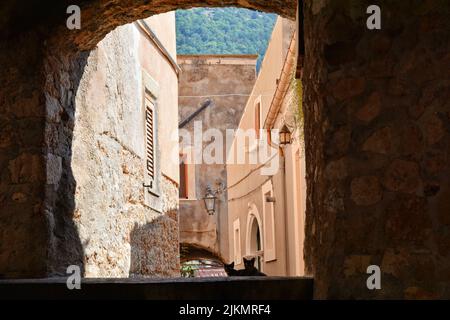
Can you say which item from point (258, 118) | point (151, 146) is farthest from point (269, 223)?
point (151, 146)

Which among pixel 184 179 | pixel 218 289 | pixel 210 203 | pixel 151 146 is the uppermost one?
pixel 184 179

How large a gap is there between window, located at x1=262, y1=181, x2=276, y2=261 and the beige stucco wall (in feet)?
11.0

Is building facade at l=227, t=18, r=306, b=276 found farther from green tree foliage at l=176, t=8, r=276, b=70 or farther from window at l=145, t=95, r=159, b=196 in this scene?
green tree foliage at l=176, t=8, r=276, b=70

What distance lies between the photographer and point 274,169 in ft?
44.3

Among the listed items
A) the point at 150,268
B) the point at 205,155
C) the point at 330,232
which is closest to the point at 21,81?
the point at 330,232

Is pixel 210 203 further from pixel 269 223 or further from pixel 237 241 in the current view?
pixel 269 223

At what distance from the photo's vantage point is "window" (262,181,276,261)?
1396cm

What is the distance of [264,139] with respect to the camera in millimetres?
14844

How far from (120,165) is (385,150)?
177 inches

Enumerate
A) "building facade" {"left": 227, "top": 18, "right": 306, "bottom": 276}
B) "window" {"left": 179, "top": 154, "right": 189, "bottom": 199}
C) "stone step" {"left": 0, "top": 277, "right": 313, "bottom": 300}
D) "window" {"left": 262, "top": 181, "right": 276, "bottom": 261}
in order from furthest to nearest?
"window" {"left": 179, "top": 154, "right": 189, "bottom": 199}, "window" {"left": 262, "top": 181, "right": 276, "bottom": 261}, "building facade" {"left": 227, "top": 18, "right": 306, "bottom": 276}, "stone step" {"left": 0, "top": 277, "right": 313, "bottom": 300}

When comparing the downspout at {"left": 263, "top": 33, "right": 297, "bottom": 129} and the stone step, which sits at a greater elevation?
the downspout at {"left": 263, "top": 33, "right": 297, "bottom": 129}

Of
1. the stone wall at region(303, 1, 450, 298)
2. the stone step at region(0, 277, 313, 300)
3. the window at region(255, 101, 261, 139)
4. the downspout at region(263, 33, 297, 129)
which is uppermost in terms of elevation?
the window at region(255, 101, 261, 139)

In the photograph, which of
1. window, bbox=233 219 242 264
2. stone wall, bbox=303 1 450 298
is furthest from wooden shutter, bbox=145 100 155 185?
window, bbox=233 219 242 264

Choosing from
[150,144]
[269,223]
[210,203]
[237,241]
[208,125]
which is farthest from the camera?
[208,125]
